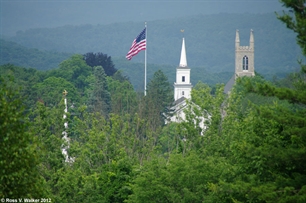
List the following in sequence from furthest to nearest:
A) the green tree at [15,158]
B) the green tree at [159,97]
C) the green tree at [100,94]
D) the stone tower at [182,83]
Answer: the stone tower at [182,83] < the green tree at [100,94] < the green tree at [159,97] < the green tree at [15,158]

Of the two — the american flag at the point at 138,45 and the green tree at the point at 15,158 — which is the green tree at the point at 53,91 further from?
the green tree at the point at 15,158

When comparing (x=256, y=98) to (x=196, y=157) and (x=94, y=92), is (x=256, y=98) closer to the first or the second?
(x=94, y=92)

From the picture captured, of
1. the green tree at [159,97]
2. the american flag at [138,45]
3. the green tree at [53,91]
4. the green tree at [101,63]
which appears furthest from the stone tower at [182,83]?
the american flag at [138,45]

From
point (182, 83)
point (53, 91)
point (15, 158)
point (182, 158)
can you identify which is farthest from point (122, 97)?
point (15, 158)

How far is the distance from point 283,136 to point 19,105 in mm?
8343

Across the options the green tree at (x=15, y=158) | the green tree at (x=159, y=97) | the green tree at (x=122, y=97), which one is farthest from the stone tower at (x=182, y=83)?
the green tree at (x=15, y=158)

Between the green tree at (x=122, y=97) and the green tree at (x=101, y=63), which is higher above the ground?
the green tree at (x=101, y=63)

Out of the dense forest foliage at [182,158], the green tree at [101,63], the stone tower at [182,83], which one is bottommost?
the dense forest foliage at [182,158]

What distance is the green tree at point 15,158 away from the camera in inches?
795

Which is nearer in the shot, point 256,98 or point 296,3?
point 296,3

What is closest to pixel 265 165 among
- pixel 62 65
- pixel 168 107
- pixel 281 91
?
pixel 281 91

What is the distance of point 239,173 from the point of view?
28797 millimetres

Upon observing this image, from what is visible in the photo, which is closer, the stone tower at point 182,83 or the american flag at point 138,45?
the american flag at point 138,45

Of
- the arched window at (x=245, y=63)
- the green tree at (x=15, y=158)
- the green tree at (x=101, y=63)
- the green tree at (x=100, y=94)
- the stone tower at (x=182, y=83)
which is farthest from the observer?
the green tree at (x=101, y=63)
